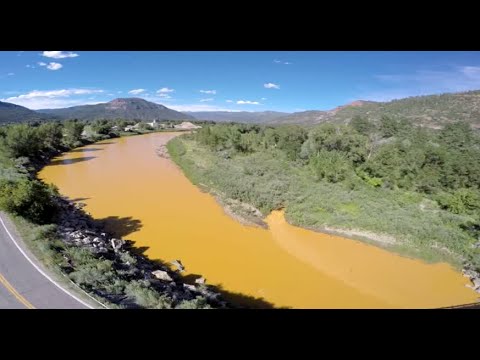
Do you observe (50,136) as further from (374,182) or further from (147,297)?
(147,297)

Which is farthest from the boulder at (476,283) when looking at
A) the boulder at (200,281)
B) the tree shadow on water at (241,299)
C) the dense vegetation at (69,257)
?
the boulder at (200,281)

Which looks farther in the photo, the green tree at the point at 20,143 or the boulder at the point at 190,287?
the green tree at the point at 20,143

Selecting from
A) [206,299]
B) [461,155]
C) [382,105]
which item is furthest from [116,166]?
[382,105]

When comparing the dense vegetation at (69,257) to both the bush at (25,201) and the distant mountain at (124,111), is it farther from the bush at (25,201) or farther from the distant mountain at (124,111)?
the distant mountain at (124,111)

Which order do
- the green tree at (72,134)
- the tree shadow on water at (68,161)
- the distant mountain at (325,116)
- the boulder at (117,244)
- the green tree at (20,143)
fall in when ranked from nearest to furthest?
the boulder at (117,244), the green tree at (20,143), the tree shadow on water at (68,161), the green tree at (72,134), the distant mountain at (325,116)

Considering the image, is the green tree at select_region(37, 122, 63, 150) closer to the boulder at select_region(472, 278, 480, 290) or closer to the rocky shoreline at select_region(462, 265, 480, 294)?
the rocky shoreline at select_region(462, 265, 480, 294)
